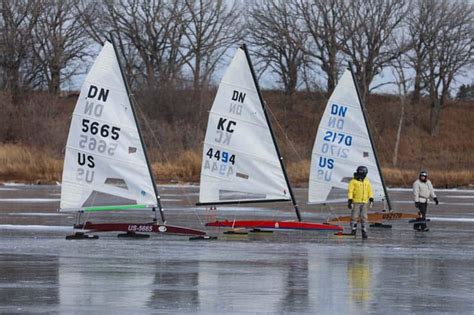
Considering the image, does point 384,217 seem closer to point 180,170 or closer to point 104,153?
point 104,153

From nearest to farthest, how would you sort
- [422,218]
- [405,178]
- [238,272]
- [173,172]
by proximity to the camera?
[238,272]
[422,218]
[405,178]
[173,172]

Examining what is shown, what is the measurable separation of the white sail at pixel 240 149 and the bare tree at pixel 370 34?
51026 millimetres

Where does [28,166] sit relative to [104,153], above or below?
above

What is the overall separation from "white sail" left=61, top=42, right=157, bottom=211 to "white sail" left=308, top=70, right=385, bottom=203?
6674 millimetres

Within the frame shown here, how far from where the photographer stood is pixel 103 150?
22.8m

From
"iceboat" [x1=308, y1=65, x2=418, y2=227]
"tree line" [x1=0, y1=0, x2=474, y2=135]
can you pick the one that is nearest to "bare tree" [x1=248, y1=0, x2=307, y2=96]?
"tree line" [x1=0, y1=0, x2=474, y2=135]

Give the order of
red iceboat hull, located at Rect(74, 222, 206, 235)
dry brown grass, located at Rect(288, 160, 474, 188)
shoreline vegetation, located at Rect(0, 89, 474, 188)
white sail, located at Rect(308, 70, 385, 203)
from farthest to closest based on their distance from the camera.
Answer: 1. shoreline vegetation, located at Rect(0, 89, 474, 188)
2. dry brown grass, located at Rect(288, 160, 474, 188)
3. white sail, located at Rect(308, 70, 385, 203)
4. red iceboat hull, located at Rect(74, 222, 206, 235)

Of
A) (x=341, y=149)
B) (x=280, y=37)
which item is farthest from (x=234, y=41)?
(x=341, y=149)

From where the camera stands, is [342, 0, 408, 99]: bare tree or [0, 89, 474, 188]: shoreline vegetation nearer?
[0, 89, 474, 188]: shoreline vegetation

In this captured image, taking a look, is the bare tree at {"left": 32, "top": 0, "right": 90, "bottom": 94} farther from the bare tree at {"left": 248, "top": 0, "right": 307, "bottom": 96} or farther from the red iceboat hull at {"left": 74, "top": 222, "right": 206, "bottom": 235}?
the red iceboat hull at {"left": 74, "top": 222, "right": 206, "bottom": 235}

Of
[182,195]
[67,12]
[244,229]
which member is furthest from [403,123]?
[244,229]

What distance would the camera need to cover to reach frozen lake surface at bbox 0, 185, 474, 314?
13211 millimetres

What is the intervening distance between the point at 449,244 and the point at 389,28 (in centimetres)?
5620

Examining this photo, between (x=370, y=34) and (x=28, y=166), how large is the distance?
3010cm
